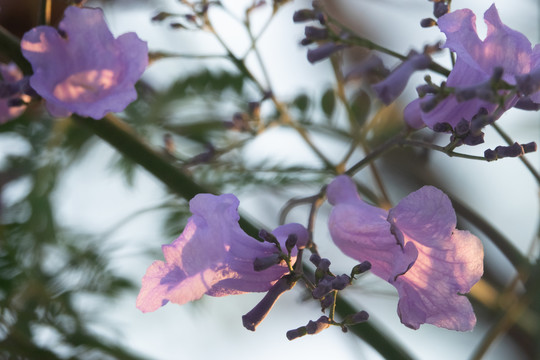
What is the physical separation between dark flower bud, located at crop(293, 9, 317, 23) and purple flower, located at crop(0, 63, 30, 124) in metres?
0.24

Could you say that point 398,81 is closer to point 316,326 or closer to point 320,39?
point 320,39

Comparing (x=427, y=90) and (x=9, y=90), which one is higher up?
(x=427, y=90)

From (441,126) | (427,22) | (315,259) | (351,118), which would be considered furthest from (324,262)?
(351,118)

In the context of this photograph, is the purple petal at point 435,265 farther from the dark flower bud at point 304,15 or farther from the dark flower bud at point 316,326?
the dark flower bud at point 304,15

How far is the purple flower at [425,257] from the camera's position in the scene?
484 mm

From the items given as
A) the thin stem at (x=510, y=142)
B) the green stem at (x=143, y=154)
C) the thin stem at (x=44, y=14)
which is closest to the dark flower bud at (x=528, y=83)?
the thin stem at (x=510, y=142)

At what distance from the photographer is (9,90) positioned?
2.02 ft

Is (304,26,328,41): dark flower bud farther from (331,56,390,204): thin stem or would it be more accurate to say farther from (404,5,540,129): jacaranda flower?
(331,56,390,204): thin stem

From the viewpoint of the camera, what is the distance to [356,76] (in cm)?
82

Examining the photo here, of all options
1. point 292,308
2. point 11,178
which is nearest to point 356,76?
point 11,178

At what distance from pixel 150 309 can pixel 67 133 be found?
0.62 m

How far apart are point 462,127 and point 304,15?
18cm

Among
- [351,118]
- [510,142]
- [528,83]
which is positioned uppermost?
[528,83]

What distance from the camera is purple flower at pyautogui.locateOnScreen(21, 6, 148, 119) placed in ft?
1.93
